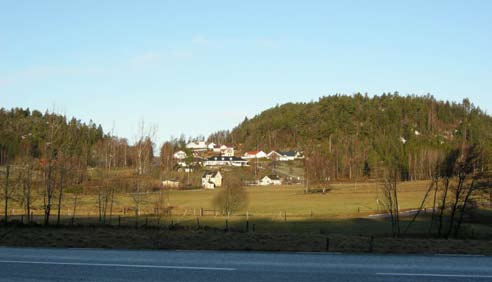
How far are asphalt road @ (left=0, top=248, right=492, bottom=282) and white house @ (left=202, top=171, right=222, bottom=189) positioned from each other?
105 metres

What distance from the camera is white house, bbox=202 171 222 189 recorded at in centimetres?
12111

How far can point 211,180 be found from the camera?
12656 centimetres

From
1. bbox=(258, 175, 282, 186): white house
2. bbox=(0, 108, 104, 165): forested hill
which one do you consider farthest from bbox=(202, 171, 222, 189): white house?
bbox=(0, 108, 104, 165): forested hill

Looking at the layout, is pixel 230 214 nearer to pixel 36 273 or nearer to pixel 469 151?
pixel 469 151

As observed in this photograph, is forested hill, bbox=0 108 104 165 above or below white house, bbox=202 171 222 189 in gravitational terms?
above

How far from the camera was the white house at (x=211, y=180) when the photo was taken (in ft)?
397

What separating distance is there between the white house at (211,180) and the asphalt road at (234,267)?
104911mm

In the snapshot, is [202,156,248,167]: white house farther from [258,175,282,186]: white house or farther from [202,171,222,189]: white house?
[202,171,222,189]: white house

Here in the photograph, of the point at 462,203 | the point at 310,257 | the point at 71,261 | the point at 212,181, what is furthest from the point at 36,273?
the point at 212,181

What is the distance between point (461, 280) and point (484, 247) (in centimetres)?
730

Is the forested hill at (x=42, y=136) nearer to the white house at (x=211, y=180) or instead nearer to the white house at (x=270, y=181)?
the white house at (x=211, y=180)

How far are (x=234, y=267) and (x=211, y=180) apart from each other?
115252 millimetres

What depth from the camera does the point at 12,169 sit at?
48.5m

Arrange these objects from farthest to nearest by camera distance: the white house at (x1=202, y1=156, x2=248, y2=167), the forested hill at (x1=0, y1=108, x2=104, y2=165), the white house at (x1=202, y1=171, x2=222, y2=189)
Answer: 1. the white house at (x1=202, y1=156, x2=248, y2=167)
2. the white house at (x1=202, y1=171, x2=222, y2=189)
3. the forested hill at (x1=0, y1=108, x2=104, y2=165)
